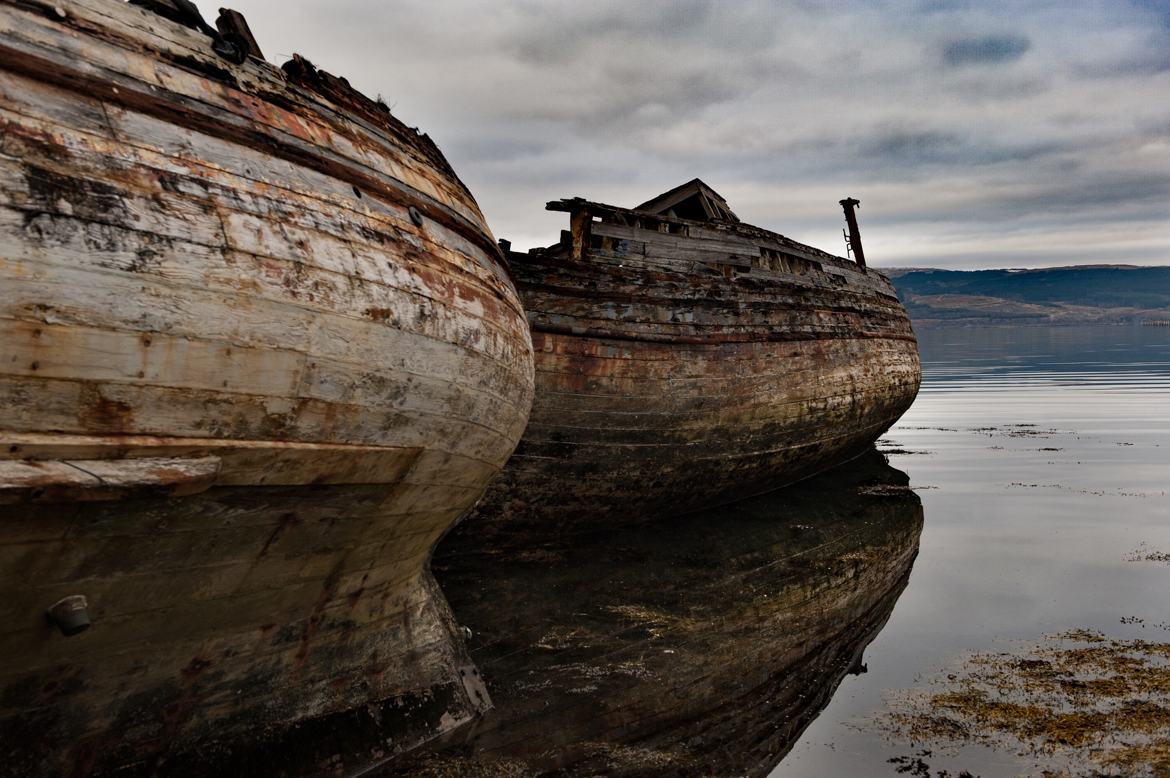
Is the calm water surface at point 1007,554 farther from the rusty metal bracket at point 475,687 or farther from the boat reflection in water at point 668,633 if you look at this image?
the rusty metal bracket at point 475,687

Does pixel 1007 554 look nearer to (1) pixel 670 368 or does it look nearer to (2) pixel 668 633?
(1) pixel 670 368

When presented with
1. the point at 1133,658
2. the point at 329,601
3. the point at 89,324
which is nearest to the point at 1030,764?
the point at 1133,658

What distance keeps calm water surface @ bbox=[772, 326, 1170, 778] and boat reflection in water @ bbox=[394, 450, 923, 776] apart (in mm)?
287

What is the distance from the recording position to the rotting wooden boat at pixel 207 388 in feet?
8.87

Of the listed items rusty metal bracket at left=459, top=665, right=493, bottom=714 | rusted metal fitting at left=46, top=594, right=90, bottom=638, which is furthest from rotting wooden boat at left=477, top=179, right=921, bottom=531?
rusted metal fitting at left=46, top=594, right=90, bottom=638

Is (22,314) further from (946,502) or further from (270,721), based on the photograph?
(946,502)

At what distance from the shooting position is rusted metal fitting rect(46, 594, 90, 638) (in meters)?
2.96

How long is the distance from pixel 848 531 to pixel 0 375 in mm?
9324

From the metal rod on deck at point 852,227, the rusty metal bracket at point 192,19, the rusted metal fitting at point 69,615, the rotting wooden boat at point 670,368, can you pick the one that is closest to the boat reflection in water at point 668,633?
the rotting wooden boat at point 670,368

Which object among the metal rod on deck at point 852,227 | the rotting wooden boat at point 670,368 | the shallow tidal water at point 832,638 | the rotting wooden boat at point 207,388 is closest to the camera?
the rotting wooden boat at point 207,388

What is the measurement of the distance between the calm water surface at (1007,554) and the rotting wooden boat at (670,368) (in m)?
2.33

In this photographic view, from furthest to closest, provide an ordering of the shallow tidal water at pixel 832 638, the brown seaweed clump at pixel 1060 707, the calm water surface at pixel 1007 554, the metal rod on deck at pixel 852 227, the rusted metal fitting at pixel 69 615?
1. the metal rod on deck at pixel 852 227
2. the calm water surface at pixel 1007 554
3. the shallow tidal water at pixel 832 638
4. the brown seaweed clump at pixel 1060 707
5. the rusted metal fitting at pixel 69 615

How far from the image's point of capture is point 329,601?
411 cm

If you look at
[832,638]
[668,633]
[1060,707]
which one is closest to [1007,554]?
[832,638]
